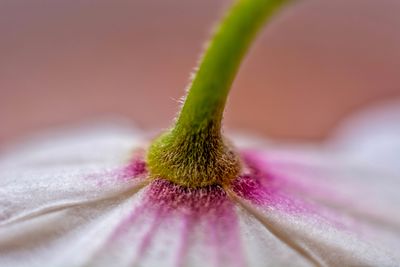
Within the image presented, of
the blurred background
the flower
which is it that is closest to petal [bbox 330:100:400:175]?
the flower

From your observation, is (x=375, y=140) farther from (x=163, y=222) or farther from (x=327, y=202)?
(x=163, y=222)

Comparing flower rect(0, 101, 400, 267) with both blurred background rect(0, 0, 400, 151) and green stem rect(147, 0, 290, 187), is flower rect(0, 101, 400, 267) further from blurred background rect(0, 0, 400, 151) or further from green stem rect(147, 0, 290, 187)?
blurred background rect(0, 0, 400, 151)

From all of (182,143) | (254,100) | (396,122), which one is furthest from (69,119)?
(182,143)

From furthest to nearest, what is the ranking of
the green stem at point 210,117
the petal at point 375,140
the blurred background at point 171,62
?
the blurred background at point 171,62 < the petal at point 375,140 < the green stem at point 210,117

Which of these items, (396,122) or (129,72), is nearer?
(396,122)

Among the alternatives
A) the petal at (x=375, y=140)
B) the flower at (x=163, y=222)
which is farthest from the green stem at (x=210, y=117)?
the petal at (x=375, y=140)

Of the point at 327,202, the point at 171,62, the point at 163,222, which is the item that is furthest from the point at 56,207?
the point at 171,62

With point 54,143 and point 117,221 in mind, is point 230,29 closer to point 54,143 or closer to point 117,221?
point 117,221

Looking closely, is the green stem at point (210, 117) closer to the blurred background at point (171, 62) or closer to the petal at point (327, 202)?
the petal at point (327, 202)
